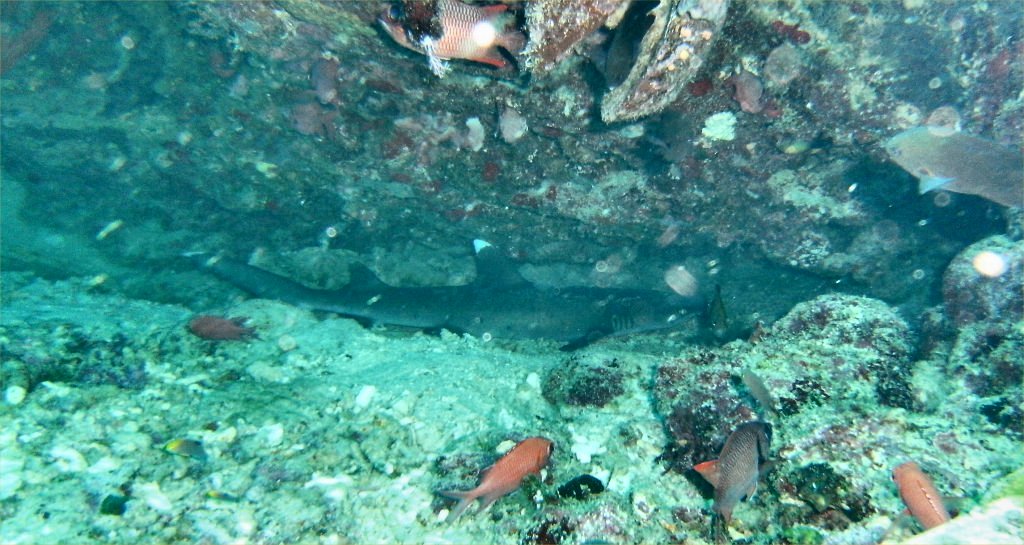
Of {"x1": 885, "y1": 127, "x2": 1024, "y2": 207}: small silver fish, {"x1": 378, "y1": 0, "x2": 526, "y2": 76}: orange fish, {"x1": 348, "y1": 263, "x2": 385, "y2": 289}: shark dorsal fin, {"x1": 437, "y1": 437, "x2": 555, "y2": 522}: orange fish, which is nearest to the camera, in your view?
{"x1": 437, "y1": 437, "x2": 555, "y2": 522}: orange fish

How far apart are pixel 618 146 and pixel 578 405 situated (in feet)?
11.6

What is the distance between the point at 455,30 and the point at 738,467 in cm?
345

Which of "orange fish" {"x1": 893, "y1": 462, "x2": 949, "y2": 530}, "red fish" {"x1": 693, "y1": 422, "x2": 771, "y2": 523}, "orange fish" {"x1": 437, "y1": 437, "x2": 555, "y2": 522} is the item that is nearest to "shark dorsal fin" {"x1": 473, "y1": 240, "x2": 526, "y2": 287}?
"orange fish" {"x1": 437, "y1": 437, "x2": 555, "y2": 522}

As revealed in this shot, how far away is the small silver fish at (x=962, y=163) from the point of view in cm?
459

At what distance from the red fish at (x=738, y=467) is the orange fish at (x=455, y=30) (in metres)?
3.23

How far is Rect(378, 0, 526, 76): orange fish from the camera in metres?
3.30

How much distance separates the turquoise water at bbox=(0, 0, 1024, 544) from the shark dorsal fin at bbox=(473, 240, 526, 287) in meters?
0.06

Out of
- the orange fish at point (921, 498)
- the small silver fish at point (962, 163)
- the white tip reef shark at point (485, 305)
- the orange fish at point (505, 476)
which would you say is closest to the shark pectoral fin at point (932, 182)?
the small silver fish at point (962, 163)

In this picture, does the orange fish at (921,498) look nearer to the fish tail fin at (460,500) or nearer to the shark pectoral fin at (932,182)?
the fish tail fin at (460,500)

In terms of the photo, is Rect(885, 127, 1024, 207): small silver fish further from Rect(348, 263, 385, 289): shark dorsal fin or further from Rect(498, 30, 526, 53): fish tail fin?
Rect(348, 263, 385, 289): shark dorsal fin

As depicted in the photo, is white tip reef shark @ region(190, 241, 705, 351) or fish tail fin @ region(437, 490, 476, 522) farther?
white tip reef shark @ region(190, 241, 705, 351)

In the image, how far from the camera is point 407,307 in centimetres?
746

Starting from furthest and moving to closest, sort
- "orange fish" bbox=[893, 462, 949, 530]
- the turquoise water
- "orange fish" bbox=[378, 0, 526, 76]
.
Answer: "orange fish" bbox=[378, 0, 526, 76], the turquoise water, "orange fish" bbox=[893, 462, 949, 530]

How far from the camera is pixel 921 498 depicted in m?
2.21
